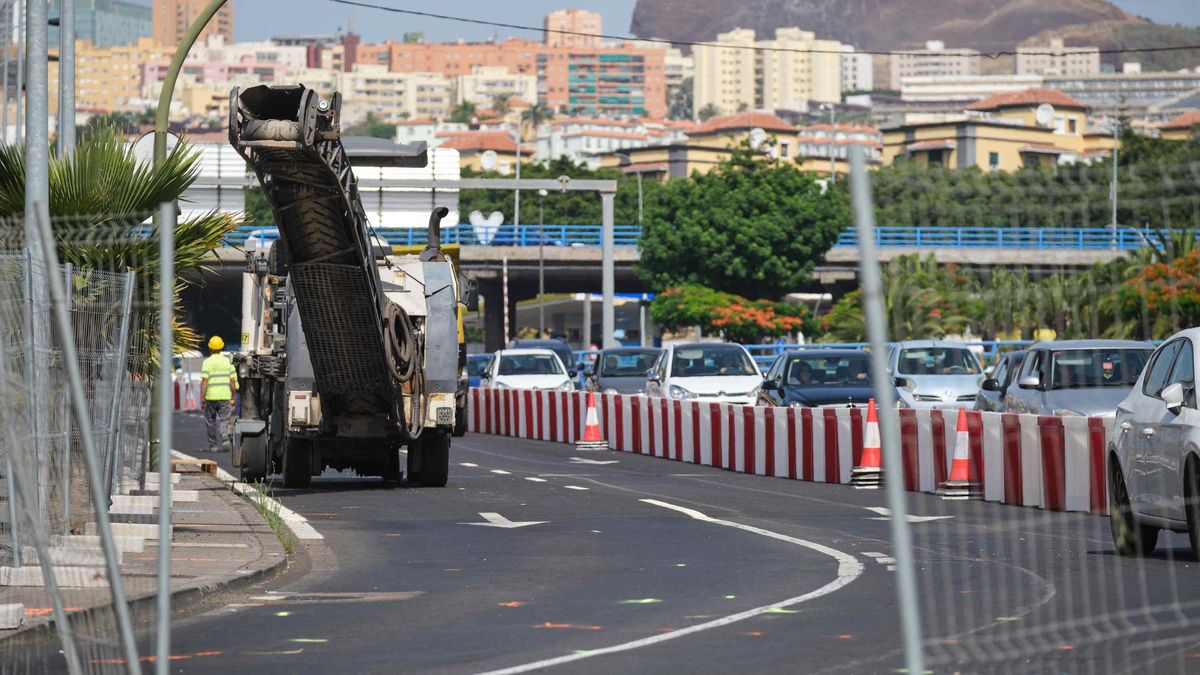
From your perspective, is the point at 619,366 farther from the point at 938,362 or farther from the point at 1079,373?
the point at 1079,373

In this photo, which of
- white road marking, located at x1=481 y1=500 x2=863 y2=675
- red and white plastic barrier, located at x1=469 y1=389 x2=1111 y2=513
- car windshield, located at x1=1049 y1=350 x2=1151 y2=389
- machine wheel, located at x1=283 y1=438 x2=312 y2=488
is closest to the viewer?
white road marking, located at x1=481 y1=500 x2=863 y2=675

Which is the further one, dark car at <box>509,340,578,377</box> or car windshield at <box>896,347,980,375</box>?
dark car at <box>509,340,578,377</box>

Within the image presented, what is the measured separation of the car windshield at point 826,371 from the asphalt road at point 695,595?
8656 millimetres

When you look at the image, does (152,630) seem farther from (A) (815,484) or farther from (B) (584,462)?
(B) (584,462)

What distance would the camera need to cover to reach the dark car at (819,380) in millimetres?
26562

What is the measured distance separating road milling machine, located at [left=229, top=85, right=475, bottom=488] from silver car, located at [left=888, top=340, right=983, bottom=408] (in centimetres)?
782

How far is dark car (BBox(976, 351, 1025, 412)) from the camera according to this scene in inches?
934

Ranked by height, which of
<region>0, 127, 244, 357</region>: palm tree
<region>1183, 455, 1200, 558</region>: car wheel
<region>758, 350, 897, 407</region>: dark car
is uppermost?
<region>0, 127, 244, 357</region>: palm tree

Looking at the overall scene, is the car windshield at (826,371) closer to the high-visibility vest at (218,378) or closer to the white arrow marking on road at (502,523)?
the high-visibility vest at (218,378)

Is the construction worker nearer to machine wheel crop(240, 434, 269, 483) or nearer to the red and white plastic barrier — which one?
the red and white plastic barrier

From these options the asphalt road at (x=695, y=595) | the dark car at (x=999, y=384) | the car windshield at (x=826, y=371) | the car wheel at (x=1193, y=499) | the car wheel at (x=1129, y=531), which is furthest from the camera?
the car windshield at (x=826, y=371)

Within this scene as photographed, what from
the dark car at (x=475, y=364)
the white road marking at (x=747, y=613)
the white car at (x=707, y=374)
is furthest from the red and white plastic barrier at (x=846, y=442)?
the dark car at (x=475, y=364)

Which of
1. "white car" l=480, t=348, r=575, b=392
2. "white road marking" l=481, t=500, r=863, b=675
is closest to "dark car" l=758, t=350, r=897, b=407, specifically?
"white road marking" l=481, t=500, r=863, b=675

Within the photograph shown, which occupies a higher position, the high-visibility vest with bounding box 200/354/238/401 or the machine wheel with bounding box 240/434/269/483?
the high-visibility vest with bounding box 200/354/238/401
